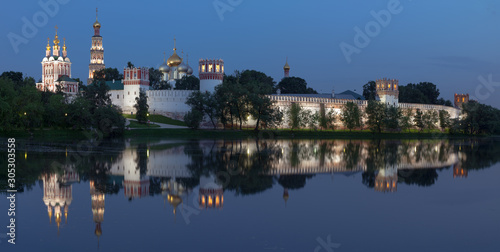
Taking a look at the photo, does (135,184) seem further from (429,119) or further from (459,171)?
(429,119)

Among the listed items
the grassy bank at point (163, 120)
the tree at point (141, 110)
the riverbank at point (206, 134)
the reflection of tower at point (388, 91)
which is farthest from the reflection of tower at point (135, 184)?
the reflection of tower at point (388, 91)

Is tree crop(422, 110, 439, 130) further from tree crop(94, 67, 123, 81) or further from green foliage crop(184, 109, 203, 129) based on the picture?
tree crop(94, 67, 123, 81)

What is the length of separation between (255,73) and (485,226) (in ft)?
256

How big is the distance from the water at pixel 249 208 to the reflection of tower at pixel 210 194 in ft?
0.11

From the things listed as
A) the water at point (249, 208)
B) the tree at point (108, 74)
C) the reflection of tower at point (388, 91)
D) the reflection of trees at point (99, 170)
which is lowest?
the water at point (249, 208)

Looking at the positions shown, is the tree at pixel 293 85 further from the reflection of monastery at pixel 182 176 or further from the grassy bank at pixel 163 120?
the reflection of monastery at pixel 182 176

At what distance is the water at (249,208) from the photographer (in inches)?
392

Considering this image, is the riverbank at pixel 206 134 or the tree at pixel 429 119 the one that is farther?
the tree at pixel 429 119

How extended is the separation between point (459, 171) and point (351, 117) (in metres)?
45.8

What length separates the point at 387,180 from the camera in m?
A: 18.7

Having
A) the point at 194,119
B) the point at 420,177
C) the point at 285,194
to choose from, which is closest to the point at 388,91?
the point at 194,119

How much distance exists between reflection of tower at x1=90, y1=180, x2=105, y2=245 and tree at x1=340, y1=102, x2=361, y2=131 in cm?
5441

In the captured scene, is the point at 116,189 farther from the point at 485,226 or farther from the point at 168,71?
the point at 168,71

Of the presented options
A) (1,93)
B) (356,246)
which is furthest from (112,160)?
(1,93)
